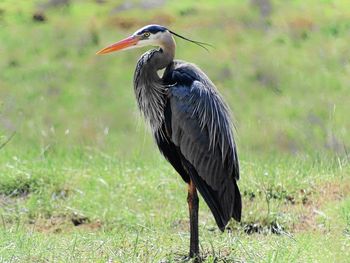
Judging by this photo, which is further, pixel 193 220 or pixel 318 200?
pixel 318 200

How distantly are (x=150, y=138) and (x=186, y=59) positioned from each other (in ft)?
9.98

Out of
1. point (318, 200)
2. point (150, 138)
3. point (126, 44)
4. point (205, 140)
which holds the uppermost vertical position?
point (126, 44)

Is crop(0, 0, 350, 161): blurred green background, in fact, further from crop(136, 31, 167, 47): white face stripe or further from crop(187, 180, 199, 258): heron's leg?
crop(136, 31, 167, 47): white face stripe

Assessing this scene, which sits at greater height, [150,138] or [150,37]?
[150,37]

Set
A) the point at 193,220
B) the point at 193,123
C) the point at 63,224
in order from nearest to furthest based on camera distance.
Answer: the point at 193,123
the point at 193,220
the point at 63,224

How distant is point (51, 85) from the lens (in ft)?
39.7

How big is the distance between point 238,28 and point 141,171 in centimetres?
626

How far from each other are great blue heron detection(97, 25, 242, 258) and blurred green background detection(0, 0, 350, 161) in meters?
2.88

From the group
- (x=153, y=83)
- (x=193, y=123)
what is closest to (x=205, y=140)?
(x=193, y=123)

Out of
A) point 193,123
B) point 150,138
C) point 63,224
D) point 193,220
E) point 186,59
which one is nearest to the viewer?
point 193,123

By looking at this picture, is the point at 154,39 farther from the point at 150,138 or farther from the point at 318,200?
the point at 150,138

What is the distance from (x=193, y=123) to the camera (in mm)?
5664

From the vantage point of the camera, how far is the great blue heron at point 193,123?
565cm

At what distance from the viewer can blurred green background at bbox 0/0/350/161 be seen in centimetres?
1013
